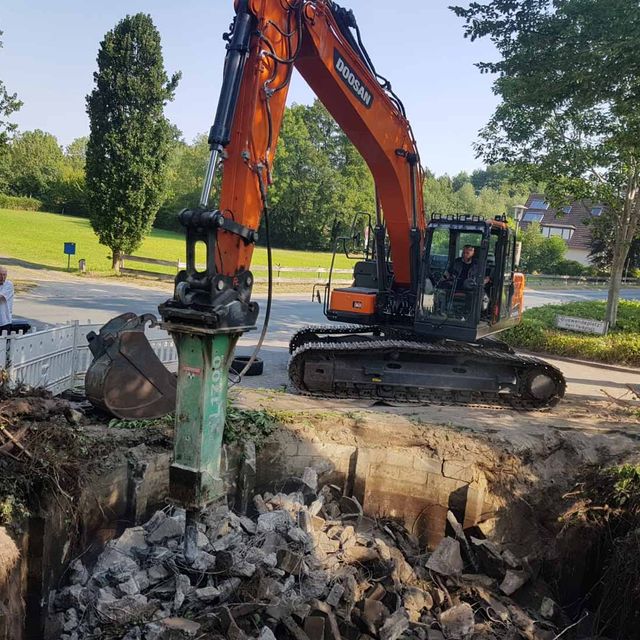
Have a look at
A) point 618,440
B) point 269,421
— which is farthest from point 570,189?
point 269,421

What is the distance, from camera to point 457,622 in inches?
199

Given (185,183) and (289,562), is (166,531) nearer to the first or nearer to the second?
(289,562)

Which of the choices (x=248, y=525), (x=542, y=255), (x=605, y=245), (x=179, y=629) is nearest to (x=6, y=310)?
(x=248, y=525)

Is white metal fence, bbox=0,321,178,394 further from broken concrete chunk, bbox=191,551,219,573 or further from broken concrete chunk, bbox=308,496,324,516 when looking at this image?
broken concrete chunk, bbox=308,496,324,516

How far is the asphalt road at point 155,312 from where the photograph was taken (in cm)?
1142

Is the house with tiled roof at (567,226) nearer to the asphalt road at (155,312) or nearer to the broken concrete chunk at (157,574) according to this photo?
the asphalt road at (155,312)

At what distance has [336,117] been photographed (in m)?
7.22

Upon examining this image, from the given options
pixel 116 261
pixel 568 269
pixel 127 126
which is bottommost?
pixel 116 261

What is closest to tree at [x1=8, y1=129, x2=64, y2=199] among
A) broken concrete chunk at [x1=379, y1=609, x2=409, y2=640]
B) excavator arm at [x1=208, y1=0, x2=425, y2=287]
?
excavator arm at [x1=208, y1=0, x2=425, y2=287]

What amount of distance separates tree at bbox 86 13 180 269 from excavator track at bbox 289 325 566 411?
17.5 meters

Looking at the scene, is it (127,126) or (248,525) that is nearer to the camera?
(248,525)

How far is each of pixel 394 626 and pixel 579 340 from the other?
11593 mm

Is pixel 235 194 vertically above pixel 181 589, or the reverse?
pixel 235 194

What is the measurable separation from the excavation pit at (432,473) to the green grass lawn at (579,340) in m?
7.34
